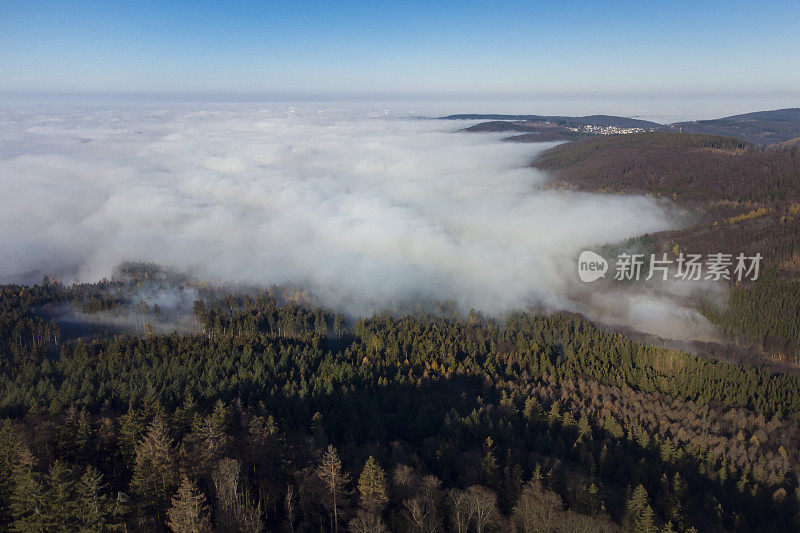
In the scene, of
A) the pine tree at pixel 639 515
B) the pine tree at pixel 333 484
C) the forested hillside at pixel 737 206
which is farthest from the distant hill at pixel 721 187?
the pine tree at pixel 333 484

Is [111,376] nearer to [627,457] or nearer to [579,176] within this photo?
[627,457]

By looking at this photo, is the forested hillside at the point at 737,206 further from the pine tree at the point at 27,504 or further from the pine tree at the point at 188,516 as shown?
the pine tree at the point at 27,504

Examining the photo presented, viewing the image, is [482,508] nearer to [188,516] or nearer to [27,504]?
[188,516]

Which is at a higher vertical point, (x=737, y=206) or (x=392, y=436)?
(x=737, y=206)

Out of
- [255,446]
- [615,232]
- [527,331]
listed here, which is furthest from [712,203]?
[255,446]

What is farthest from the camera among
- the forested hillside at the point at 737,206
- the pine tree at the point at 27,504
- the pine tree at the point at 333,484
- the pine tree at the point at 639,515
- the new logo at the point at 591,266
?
the new logo at the point at 591,266

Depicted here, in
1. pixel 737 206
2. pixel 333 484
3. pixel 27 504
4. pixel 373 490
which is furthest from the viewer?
pixel 737 206

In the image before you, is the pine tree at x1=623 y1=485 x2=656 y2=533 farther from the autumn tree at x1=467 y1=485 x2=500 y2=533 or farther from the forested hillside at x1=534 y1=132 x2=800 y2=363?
the forested hillside at x1=534 y1=132 x2=800 y2=363

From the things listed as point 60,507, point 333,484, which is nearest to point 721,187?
point 333,484
